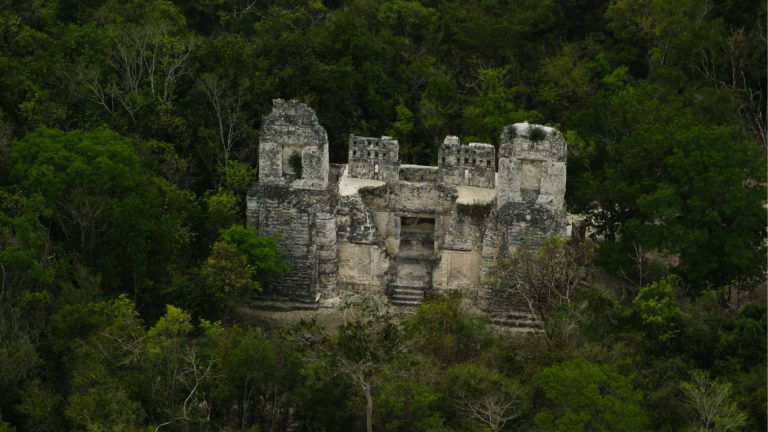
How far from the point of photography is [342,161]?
1617 inches

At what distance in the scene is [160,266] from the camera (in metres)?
33.3

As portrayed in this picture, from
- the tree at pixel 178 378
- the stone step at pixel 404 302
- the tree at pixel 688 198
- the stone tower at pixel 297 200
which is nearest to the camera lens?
the tree at pixel 178 378

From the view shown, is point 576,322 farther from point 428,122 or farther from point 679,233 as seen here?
point 428,122

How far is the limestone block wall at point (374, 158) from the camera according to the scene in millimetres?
35594

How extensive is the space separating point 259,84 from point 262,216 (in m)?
5.55

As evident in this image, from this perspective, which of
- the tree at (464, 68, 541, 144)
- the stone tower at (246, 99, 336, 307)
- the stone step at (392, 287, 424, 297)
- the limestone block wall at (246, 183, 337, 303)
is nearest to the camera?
the stone tower at (246, 99, 336, 307)

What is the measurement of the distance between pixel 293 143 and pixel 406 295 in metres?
5.33

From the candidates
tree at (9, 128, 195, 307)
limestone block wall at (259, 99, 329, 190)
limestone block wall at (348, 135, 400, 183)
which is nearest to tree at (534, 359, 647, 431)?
limestone block wall at (348, 135, 400, 183)

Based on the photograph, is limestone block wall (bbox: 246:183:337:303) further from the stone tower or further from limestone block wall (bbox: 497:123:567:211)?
limestone block wall (bbox: 497:123:567:211)

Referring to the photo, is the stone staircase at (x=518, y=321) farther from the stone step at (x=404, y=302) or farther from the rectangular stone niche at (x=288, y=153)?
A: the rectangular stone niche at (x=288, y=153)

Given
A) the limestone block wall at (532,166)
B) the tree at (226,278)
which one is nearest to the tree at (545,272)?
the limestone block wall at (532,166)

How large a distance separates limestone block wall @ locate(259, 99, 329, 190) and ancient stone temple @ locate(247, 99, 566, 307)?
3 cm

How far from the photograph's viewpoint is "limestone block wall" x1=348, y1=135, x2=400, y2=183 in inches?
1401

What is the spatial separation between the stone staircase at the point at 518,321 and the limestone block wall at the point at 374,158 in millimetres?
4918
